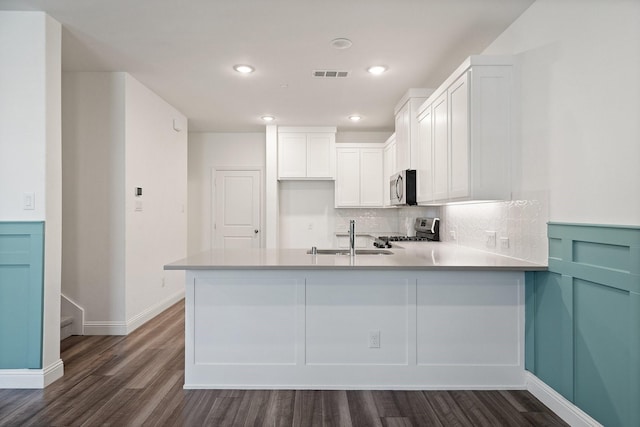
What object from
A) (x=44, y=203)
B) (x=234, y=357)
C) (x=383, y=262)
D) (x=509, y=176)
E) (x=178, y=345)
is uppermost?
(x=509, y=176)

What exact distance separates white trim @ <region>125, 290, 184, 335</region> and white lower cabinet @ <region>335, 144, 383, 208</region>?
279 cm

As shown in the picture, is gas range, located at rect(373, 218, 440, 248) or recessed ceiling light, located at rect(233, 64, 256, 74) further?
gas range, located at rect(373, 218, 440, 248)

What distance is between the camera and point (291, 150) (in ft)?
19.3

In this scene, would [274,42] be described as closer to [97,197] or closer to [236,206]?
[97,197]

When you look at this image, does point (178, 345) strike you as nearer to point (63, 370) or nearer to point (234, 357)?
point (63, 370)

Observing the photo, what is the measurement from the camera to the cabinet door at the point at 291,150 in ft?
19.3

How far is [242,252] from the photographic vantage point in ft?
10.4

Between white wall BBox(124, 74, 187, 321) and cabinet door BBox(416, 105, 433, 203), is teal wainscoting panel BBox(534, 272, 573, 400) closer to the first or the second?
cabinet door BBox(416, 105, 433, 203)

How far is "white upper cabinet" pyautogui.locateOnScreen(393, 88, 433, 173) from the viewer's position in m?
3.88

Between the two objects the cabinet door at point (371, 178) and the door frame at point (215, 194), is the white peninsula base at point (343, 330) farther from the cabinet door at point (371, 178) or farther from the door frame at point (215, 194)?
the door frame at point (215, 194)

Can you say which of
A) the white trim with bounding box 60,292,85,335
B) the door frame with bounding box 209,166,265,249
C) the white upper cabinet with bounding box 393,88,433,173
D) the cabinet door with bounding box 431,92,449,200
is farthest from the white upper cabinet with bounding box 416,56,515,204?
the door frame with bounding box 209,166,265,249

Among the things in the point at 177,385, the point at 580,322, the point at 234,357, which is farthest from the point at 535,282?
the point at 177,385

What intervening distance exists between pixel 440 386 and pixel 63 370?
2777 millimetres

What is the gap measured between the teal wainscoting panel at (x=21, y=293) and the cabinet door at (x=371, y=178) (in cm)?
420
